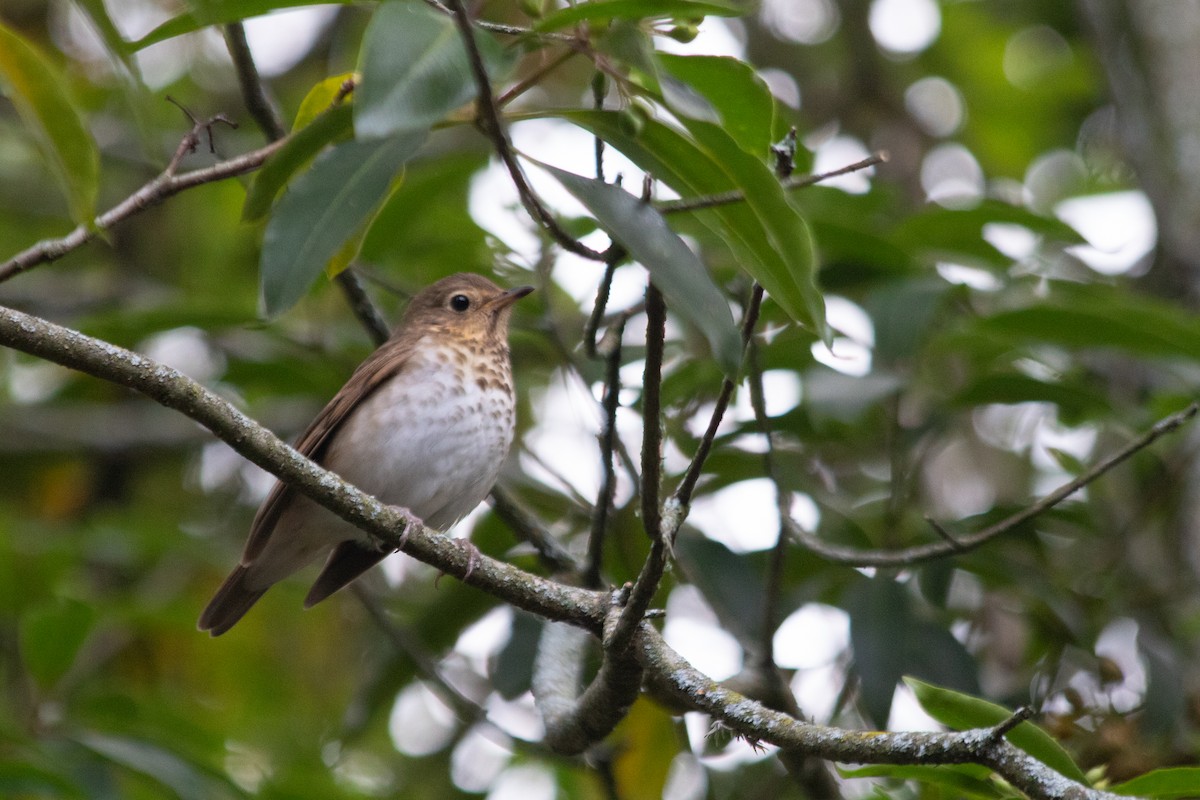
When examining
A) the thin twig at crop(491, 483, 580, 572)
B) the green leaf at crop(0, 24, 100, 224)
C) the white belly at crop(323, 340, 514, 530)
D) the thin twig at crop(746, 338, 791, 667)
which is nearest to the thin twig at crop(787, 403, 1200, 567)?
the thin twig at crop(746, 338, 791, 667)

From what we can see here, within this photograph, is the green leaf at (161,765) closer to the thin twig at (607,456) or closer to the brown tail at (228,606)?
the brown tail at (228,606)

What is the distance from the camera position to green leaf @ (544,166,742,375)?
7.48 feet

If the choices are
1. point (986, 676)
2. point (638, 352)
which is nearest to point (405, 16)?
point (638, 352)

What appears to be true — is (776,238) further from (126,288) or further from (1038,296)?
(126,288)

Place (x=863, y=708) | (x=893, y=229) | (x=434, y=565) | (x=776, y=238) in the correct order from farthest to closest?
(x=893, y=229) → (x=863, y=708) → (x=434, y=565) → (x=776, y=238)

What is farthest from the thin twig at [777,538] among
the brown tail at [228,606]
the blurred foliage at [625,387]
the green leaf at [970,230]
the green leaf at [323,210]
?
the brown tail at [228,606]

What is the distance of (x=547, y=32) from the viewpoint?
7.34ft

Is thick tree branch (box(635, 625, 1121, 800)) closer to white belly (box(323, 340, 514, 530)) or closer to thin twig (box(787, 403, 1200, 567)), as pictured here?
thin twig (box(787, 403, 1200, 567))

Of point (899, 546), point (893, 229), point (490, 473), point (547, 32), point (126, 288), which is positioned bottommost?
point (899, 546)

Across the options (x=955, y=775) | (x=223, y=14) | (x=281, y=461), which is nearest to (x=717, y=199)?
(x=223, y=14)

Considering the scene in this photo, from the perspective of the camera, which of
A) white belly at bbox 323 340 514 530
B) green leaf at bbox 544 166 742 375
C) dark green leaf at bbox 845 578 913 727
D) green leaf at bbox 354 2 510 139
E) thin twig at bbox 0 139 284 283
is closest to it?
green leaf at bbox 354 2 510 139

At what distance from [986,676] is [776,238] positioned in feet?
13.2

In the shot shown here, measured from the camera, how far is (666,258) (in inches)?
92.0

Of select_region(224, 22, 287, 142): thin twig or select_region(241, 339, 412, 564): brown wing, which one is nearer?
select_region(224, 22, 287, 142): thin twig
